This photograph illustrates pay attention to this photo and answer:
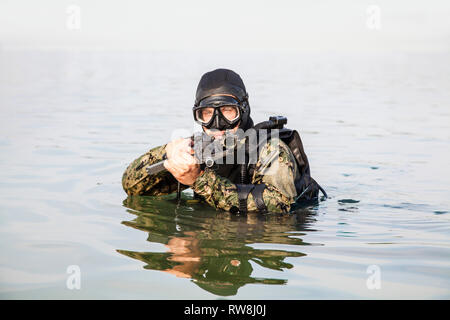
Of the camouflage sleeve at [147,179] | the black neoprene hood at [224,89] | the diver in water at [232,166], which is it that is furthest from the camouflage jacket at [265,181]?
the camouflage sleeve at [147,179]

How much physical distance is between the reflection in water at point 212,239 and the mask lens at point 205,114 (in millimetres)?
956

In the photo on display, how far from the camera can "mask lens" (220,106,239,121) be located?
576cm

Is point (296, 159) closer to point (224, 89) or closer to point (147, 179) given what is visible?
point (224, 89)

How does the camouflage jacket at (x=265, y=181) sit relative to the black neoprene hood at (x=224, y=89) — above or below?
below

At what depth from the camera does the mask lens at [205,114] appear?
229 inches

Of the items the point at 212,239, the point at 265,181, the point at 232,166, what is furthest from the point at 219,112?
the point at 212,239

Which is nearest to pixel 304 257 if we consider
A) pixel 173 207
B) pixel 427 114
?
pixel 173 207

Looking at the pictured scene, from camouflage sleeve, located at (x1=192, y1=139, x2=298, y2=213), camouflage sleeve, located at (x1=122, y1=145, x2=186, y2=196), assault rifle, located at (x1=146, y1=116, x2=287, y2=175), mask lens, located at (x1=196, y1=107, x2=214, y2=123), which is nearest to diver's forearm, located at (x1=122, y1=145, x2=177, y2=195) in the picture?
camouflage sleeve, located at (x1=122, y1=145, x2=186, y2=196)

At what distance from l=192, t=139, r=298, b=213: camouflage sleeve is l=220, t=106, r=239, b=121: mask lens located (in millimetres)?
403

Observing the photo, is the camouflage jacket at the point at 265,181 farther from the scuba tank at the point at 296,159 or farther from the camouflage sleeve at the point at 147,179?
the camouflage sleeve at the point at 147,179

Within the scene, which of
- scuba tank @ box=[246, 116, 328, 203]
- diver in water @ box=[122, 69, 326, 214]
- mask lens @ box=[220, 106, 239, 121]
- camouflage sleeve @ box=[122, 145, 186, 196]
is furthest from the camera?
camouflage sleeve @ box=[122, 145, 186, 196]

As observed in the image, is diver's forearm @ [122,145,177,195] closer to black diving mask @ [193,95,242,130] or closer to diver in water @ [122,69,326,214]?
diver in water @ [122,69,326,214]

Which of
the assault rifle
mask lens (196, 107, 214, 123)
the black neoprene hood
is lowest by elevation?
the assault rifle

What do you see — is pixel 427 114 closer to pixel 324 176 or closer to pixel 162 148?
pixel 324 176
